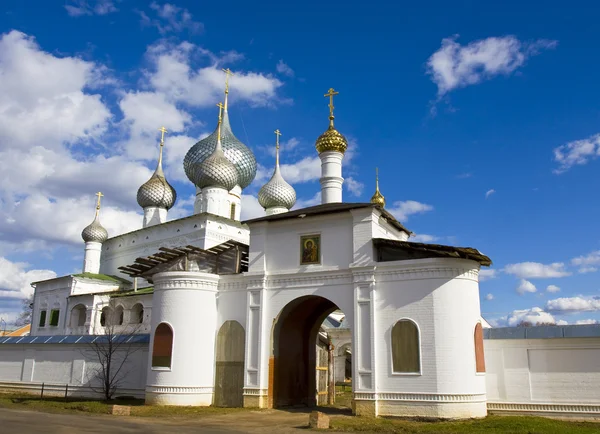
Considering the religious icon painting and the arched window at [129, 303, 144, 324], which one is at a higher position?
the religious icon painting

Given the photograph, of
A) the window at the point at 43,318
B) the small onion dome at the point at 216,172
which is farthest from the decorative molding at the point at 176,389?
the window at the point at 43,318

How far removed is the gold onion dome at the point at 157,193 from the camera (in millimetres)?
36344

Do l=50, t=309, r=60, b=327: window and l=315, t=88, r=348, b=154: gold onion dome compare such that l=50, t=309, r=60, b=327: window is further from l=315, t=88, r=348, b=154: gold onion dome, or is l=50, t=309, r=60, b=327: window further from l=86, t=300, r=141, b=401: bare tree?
l=315, t=88, r=348, b=154: gold onion dome

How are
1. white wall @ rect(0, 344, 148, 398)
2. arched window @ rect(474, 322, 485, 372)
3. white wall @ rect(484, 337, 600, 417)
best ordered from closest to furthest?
white wall @ rect(484, 337, 600, 417) → arched window @ rect(474, 322, 485, 372) → white wall @ rect(0, 344, 148, 398)

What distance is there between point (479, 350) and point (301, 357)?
20.8ft

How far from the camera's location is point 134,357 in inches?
778

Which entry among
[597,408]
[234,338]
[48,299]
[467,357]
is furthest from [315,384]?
[48,299]

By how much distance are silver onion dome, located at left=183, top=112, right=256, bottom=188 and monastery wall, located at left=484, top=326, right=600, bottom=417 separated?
22.2 metres

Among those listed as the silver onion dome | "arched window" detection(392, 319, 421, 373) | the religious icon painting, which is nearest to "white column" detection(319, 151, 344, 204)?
the religious icon painting

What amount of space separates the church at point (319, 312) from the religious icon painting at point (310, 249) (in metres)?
0.03

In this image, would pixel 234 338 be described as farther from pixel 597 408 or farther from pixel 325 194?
pixel 597 408

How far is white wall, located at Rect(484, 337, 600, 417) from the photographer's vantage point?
14523 mm

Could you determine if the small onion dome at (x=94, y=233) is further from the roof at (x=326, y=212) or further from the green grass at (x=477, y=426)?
the green grass at (x=477, y=426)

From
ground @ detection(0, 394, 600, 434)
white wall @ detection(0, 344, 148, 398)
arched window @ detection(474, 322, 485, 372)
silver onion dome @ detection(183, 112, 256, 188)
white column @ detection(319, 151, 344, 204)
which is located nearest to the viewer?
ground @ detection(0, 394, 600, 434)
